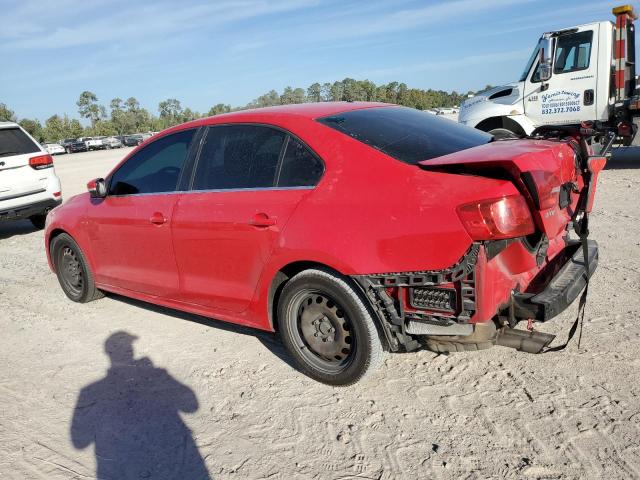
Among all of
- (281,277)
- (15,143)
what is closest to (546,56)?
(281,277)

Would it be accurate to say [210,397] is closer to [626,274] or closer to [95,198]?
[95,198]

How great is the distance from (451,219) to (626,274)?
9.61 feet

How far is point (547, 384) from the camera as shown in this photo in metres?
3.11

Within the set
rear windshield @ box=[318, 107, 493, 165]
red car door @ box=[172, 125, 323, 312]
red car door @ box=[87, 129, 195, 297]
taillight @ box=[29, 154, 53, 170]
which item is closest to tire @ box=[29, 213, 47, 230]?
taillight @ box=[29, 154, 53, 170]

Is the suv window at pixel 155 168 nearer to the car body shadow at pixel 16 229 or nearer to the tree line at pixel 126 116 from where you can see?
the car body shadow at pixel 16 229

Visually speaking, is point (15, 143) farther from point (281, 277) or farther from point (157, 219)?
point (281, 277)

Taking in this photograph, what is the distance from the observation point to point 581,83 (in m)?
10.1

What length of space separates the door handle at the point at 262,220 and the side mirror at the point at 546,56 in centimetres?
891

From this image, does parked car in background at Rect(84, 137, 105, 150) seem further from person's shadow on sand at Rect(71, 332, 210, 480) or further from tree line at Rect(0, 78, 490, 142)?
person's shadow on sand at Rect(71, 332, 210, 480)

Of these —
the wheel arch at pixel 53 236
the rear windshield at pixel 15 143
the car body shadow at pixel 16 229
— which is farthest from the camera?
→ the car body shadow at pixel 16 229

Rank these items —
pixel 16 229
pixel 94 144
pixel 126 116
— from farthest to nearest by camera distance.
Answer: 1. pixel 126 116
2. pixel 94 144
3. pixel 16 229

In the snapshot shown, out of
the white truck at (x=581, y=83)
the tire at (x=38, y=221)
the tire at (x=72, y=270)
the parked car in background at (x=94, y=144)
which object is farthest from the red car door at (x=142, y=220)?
the parked car in background at (x=94, y=144)

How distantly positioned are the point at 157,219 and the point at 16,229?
706 centimetres

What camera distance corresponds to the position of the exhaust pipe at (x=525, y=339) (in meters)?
2.92
